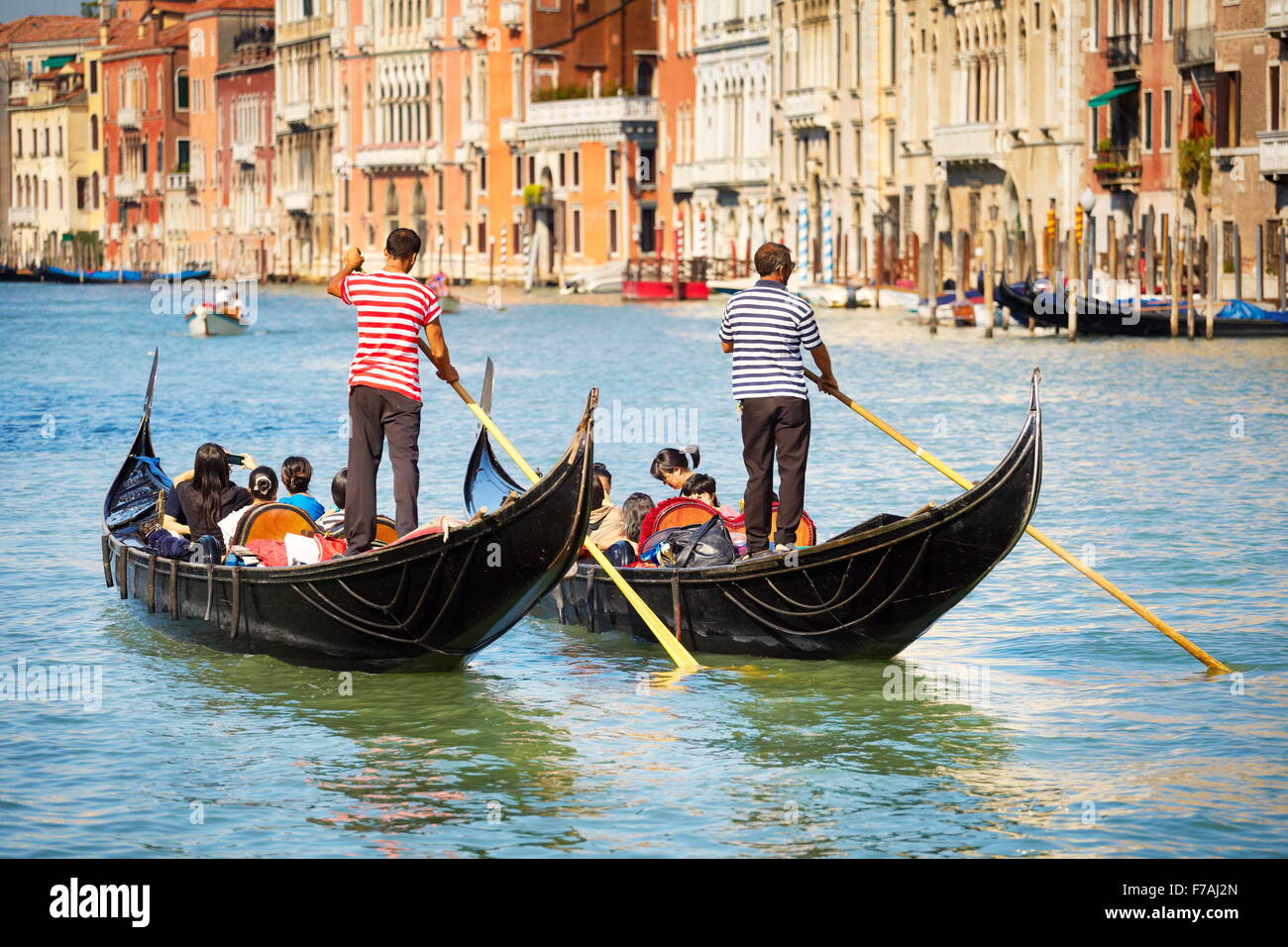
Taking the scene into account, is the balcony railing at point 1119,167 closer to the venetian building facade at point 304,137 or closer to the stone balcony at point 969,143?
the stone balcony at point 969,143

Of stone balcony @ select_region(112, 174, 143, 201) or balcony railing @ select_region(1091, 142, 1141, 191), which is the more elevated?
stone balcony @ select_region(112, 174, 143, 201)

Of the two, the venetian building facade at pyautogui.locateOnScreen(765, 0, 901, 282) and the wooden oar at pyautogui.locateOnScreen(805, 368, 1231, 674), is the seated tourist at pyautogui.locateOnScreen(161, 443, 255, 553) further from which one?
the venetian building facade at pyautogui.locateOnScreen(765, 0, 901, 282)

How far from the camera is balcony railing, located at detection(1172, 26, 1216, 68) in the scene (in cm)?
2908

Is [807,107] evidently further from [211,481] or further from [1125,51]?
[211,481]

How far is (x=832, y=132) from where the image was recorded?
137 ft

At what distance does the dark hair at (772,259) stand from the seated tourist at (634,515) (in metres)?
1.34

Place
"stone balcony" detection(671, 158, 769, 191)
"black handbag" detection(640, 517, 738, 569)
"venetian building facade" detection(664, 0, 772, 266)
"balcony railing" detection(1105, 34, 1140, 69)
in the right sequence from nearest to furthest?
"black handbag" detection(640, 517, 738, 569), "balcony railing" detection(1105, 34, 1140, 69), "stone balcony" detection(671, 158, 769, 191), "venetian building facade" detection(664, 0, 772, 266)

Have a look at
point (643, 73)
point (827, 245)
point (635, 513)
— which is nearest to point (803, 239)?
point (827, 245)

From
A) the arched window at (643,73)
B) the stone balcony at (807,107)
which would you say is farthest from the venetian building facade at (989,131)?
the arched window at (643,73)

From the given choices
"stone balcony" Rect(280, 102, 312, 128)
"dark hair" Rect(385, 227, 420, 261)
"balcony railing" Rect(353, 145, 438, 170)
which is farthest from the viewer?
"stone balcony" Rect(280, 102, 312, 128)

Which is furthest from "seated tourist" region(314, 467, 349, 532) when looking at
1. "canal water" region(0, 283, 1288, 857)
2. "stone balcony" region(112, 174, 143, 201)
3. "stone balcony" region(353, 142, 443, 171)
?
"stone balcony" region(112, 174, 143, 201)

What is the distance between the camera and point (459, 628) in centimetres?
738

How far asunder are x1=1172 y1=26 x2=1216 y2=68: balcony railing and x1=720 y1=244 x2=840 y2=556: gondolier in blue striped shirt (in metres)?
22.8
